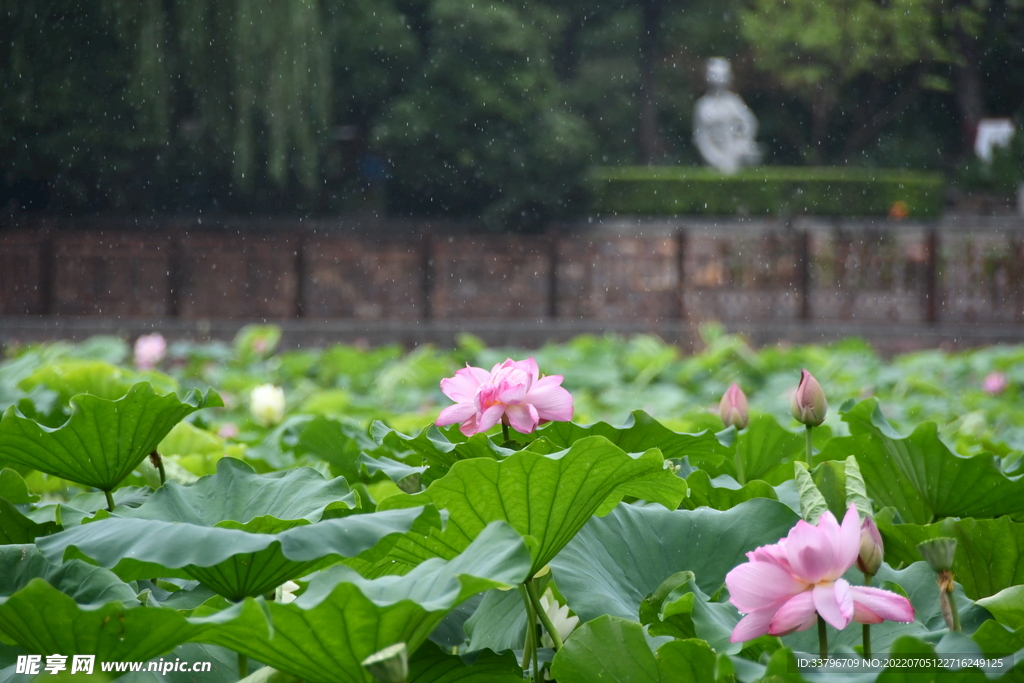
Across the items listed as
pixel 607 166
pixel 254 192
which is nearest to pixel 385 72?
pixel 254 192

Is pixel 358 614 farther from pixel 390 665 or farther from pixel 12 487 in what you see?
pixel 12 487

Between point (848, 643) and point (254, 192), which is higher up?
point (254, 192)

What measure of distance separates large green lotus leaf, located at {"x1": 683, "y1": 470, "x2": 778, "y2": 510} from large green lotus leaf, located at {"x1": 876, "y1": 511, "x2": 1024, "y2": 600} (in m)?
0.09

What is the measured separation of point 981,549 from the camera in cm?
71

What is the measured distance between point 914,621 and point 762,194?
47.3 ft

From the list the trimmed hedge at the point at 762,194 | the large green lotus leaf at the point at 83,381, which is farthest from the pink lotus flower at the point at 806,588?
the trimmed hedge at the point at 762,194

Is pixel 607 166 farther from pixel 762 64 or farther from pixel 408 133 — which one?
pixel 408 133

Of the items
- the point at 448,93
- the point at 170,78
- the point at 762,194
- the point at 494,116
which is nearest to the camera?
the point at 170,78

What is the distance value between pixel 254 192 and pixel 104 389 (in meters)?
13.6

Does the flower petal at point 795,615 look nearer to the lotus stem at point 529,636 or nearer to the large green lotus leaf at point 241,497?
the lotus stem at point 529,636

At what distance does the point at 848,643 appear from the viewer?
583 millimetres

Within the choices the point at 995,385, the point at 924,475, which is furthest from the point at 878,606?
the point at 995,385

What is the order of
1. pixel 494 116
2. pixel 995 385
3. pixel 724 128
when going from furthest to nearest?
1. pixel 724 128
2. pixel 494 116
3. pixel 995 385

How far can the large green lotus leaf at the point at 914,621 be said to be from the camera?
0.58 m
